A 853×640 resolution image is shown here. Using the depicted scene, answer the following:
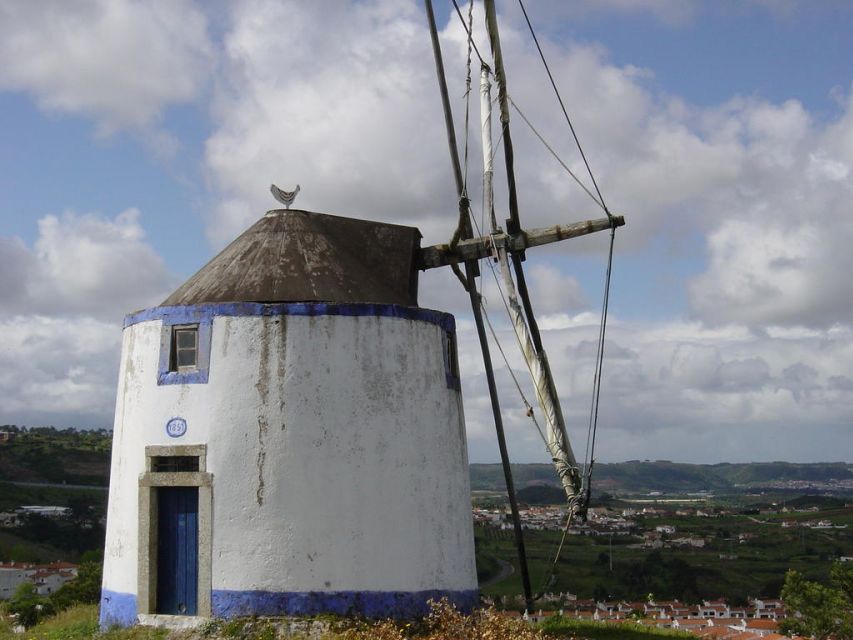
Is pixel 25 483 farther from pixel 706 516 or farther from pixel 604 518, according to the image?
pixel 706 516

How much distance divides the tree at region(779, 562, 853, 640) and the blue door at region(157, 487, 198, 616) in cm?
3698

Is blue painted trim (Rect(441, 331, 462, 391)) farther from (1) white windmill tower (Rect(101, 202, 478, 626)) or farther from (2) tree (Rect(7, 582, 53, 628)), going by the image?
(2) tree (Rect(7, 582, 53, 628))

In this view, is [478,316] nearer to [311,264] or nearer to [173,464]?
[311,264]

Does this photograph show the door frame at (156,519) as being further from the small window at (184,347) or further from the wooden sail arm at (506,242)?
the wooden sail arm at (506,242)

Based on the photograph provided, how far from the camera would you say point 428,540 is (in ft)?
47.8

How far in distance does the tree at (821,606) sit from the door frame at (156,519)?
122 ft

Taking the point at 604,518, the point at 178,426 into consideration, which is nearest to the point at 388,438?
the point at 178,426

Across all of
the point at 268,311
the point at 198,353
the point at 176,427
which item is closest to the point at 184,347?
the point at 198,353

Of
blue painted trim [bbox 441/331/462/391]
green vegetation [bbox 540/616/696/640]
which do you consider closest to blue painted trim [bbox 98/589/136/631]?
blue painted trim [bbox 441/331/462/391]

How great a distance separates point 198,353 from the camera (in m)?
14.4

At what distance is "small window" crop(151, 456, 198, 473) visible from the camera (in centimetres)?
1424

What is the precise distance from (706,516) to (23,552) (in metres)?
132

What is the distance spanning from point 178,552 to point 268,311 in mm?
3368

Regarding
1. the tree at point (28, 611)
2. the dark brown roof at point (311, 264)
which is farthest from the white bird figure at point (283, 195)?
the tree at point (28, 611)
